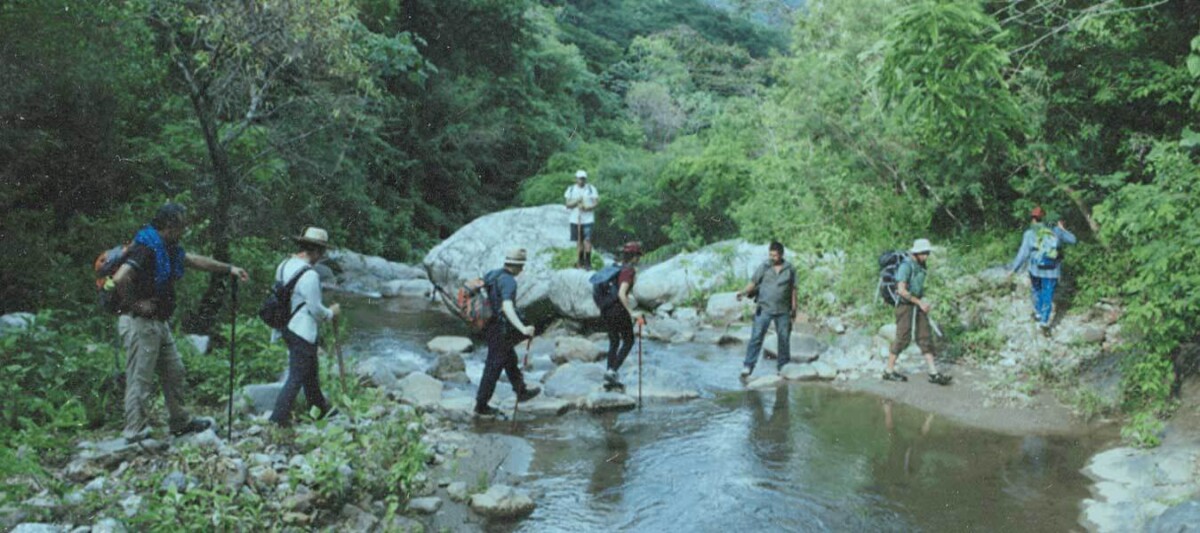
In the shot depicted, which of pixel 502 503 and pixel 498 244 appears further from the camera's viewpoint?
pixel 498 244

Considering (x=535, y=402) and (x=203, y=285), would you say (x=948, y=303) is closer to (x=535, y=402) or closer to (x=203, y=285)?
(x=535, y=402)

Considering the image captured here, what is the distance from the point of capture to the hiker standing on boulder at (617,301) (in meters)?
10.3

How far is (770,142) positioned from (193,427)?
17.7m

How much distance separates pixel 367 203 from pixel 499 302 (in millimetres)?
16853

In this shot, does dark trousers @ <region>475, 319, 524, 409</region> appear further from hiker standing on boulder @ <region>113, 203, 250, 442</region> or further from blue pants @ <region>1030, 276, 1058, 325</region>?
blue pants @ <region>1030, 276, 1058, 325</region>

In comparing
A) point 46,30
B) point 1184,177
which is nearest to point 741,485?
point 1184,177

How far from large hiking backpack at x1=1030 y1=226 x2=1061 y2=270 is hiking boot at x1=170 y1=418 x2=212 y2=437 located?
10.2m

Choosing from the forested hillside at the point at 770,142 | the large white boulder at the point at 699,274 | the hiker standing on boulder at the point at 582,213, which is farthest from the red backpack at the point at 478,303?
the large white boulder at the point at 699,274

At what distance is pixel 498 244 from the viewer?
18.4 metres

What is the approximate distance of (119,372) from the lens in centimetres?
723

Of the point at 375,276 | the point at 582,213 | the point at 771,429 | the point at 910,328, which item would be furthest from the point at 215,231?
the point at 375,276

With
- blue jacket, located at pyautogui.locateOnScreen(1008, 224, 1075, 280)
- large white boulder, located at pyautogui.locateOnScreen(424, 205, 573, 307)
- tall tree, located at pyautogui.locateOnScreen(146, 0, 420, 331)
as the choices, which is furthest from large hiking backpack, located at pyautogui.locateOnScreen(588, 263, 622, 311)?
large white boulder, located at pyautogui.locateOnScreen(424, 205, 573, 307)

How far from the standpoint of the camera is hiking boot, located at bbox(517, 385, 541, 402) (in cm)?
946

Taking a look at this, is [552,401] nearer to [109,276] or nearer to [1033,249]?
[109,276]
